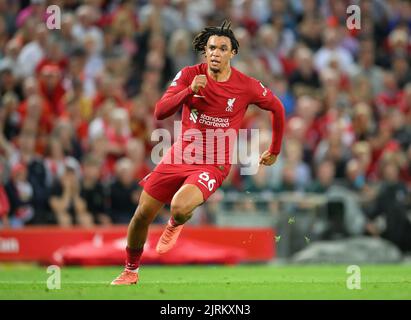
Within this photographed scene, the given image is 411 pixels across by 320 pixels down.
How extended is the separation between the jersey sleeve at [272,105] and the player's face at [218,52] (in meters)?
0.49

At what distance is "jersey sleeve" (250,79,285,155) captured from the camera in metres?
11.9

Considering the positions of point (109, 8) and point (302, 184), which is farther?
point (109, 8)

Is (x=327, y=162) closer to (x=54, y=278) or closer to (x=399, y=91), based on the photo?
(x=399, y=91)

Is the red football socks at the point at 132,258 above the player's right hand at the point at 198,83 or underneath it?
underneath

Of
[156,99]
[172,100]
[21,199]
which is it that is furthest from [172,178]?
[156,99]

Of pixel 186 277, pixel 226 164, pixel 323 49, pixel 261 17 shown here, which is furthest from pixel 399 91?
pixel 226 164

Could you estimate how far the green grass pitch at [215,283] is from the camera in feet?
34.8

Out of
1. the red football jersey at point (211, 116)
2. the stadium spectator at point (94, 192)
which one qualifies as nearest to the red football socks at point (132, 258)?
the red football jersey at point (211, 116)

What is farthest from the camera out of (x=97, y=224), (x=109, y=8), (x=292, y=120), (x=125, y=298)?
(x=109, y=8)

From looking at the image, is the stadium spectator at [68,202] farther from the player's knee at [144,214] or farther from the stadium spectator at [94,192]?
the player's knee at [144,214]

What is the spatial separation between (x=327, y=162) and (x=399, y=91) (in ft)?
13.0

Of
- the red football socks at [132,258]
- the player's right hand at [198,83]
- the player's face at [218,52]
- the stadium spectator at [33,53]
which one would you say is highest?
the stadium spectator at [33,53]

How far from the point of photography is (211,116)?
11.6m

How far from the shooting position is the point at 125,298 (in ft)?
33.3
